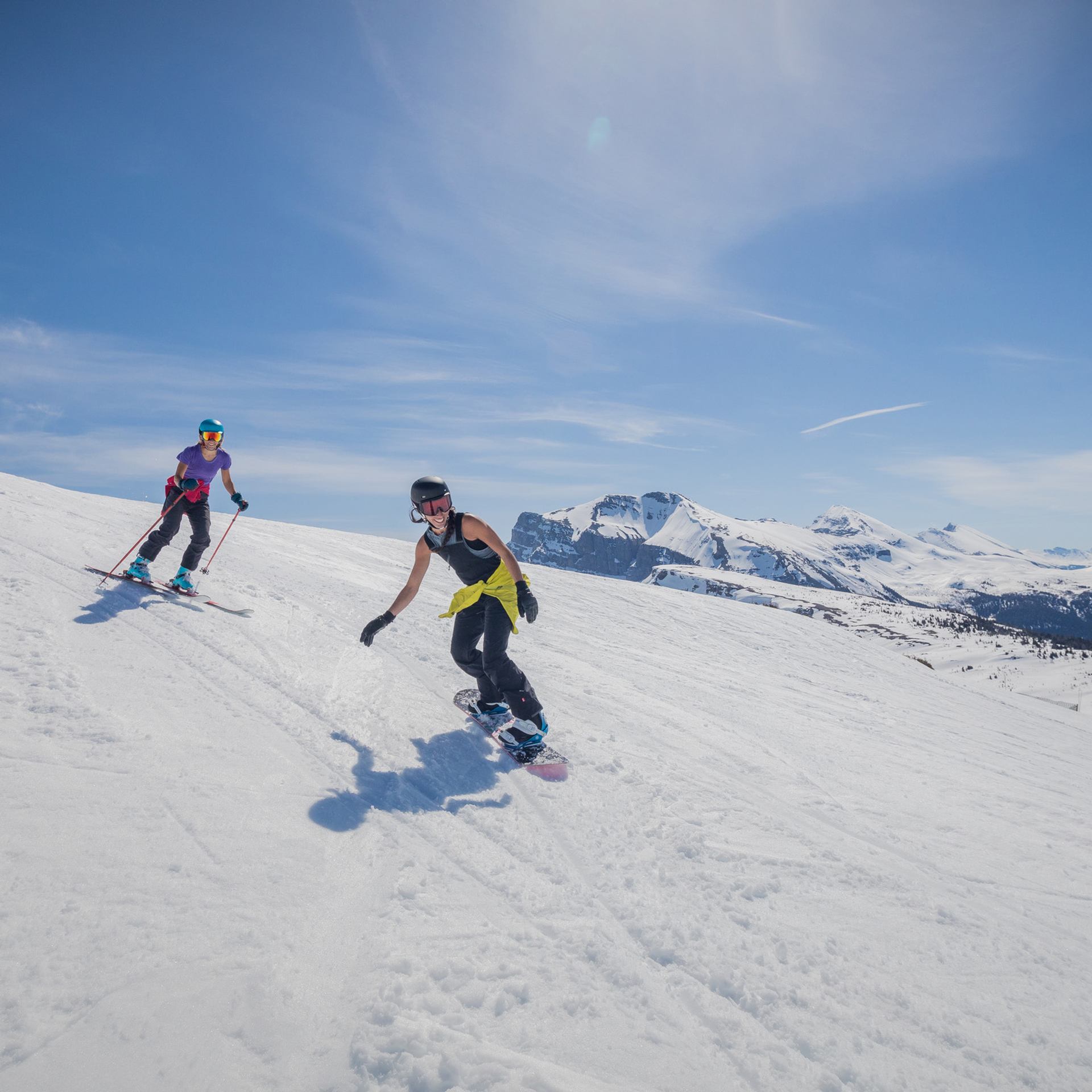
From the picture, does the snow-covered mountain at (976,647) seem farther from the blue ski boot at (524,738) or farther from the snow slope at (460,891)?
the blue ski boot at (524,738)

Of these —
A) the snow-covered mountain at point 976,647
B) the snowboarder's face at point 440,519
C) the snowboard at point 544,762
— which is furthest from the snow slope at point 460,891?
the snow-covered mountain at point 976,647

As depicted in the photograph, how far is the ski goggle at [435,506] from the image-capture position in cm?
538

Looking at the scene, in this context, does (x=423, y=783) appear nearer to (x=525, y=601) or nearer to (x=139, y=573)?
(x=525, y=601)

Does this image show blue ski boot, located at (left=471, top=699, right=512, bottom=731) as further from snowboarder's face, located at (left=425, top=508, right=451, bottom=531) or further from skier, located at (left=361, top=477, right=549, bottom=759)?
snowboarder's face, located at (left=425, top=508, right=451, bottom=531)

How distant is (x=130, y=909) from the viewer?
8.46 ft

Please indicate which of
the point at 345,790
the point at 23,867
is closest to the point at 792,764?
the point at 345,790

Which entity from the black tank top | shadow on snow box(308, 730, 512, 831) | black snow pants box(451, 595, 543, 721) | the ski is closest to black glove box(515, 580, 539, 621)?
black snow pants box(451, 595, 543, 721)

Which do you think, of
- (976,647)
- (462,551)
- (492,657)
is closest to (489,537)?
(462,551)

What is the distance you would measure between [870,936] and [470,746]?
3209mm

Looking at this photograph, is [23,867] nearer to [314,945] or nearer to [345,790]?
[314,945]

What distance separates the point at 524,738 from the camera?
5.26 m

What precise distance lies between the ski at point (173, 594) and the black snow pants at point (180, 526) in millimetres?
427

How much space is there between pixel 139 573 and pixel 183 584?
0.56 meters

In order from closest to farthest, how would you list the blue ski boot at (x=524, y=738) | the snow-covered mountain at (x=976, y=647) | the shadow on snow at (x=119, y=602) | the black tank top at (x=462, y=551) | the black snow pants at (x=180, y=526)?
the blue ski boot at (x=524, y=738), the black tank top at (x=462, y=551), the shadow on snow at (x=119, y=602), the black snow pants at (x=180, y=526), the snow-covered mountain at (x=976, y=647)
